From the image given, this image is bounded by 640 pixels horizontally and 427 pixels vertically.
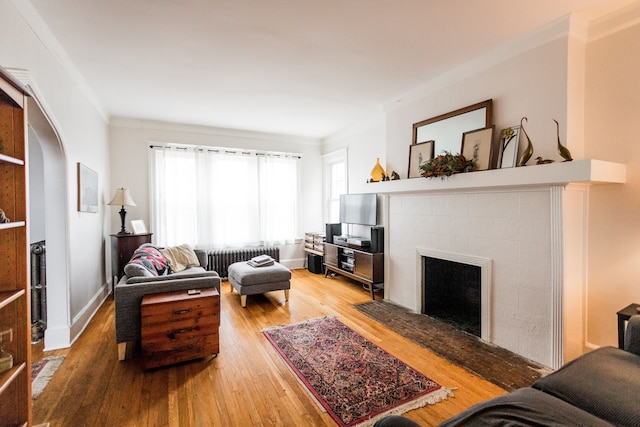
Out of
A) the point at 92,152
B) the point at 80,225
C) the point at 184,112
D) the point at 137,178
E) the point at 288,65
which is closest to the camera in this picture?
the point at 288,65

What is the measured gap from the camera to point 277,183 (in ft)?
19.5

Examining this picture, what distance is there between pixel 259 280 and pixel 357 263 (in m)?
1.49

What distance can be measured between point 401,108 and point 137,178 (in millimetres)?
4226

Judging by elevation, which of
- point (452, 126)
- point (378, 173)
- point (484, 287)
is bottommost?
point (484, 287)

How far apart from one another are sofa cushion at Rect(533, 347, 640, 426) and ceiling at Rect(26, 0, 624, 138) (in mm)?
2315

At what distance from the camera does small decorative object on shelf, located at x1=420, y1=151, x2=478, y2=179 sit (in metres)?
2.93

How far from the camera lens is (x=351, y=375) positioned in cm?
237

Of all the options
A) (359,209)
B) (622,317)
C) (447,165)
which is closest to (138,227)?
(359,209)

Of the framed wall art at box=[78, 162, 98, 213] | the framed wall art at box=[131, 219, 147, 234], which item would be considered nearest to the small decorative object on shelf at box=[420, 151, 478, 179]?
the framed wall art at box=[78, 162, 98, 213]

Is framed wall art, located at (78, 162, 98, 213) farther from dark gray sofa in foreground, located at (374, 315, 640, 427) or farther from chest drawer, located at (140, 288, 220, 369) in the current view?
dark gray sofa in foreground, located at (374, 315, 640, 427)

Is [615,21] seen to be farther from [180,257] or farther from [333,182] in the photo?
[180,257]

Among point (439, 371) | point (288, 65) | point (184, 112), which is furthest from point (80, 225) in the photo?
point (439, 371)

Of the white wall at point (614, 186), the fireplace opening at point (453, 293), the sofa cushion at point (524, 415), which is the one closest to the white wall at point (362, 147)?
the fireplace opening at point (453, 293)

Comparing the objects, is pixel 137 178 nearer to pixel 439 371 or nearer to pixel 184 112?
pixel 184 112
